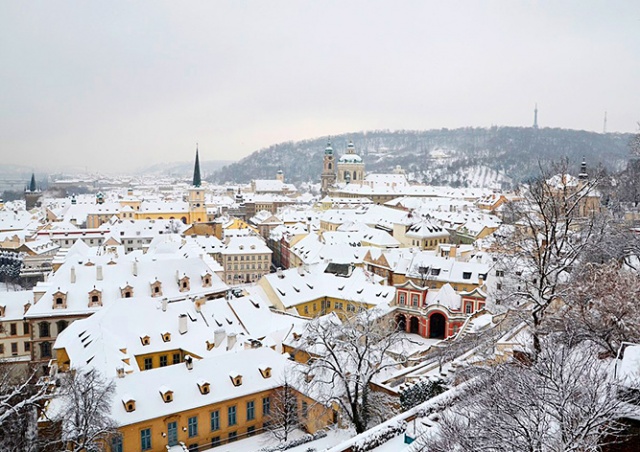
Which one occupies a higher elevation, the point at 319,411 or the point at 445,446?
the point at 445,446

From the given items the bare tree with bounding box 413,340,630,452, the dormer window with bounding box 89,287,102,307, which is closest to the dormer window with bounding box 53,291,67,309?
the dormer window with bounding box 89,287,102,307

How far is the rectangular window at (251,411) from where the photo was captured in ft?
78.1

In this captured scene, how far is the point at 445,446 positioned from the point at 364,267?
45457mm

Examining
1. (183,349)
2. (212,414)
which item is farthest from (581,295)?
(183,349)

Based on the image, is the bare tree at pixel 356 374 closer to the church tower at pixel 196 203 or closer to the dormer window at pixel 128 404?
the dormer window at pixel 128 404

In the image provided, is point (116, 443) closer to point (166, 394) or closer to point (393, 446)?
point (166, 394)

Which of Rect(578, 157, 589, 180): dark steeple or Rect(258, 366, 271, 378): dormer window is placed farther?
Rect(578, 157, 589, 180): dark steeple

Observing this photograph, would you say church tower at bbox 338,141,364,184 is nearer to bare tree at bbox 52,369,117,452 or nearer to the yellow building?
the yellow building

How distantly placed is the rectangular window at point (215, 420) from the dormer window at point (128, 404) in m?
3.58

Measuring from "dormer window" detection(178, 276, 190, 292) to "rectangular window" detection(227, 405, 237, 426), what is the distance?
713 inches

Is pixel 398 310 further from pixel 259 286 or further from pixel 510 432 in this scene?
pixel 510 432

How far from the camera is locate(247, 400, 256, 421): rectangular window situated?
23.8 metres

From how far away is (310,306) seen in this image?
44594 millimetres

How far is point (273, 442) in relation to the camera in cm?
2281
